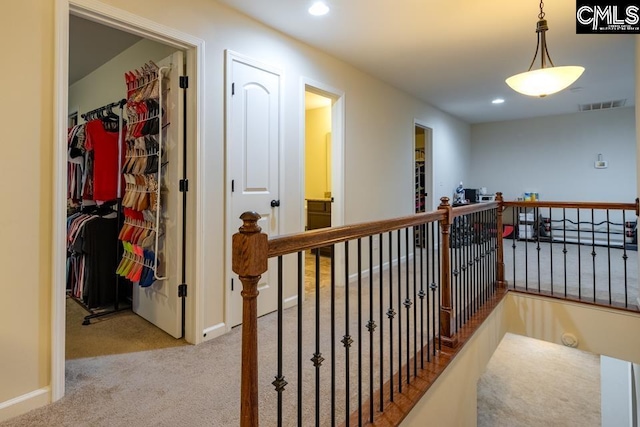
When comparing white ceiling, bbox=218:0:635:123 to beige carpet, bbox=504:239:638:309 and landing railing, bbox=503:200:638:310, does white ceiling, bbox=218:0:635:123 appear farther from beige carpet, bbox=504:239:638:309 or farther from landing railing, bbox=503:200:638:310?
beige carpet, bbox=504:239:638:309

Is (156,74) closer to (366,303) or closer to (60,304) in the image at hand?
(60,304)

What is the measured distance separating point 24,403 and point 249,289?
1.54 metres

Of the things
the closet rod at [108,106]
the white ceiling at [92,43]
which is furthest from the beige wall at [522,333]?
the white ceiling at [92,43]

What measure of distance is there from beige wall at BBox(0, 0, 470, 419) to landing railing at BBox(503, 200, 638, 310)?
174 cm

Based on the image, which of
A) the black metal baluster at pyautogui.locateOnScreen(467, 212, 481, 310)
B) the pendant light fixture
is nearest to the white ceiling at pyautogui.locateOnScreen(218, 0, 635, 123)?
the pendant light fixture

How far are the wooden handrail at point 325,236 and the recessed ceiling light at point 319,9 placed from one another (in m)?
1.79

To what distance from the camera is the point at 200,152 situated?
2.36 metres

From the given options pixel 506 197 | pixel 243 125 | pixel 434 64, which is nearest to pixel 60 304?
pixel 243 125

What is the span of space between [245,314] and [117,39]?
3.17 meters

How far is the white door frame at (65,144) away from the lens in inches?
68.0

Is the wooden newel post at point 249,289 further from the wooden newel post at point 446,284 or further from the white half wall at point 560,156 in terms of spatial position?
the white half wall at point 560,156

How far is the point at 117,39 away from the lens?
3.04 m

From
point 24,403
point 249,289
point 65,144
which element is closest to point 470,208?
point 249,289

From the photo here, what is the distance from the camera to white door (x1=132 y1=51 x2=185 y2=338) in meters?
2.41
